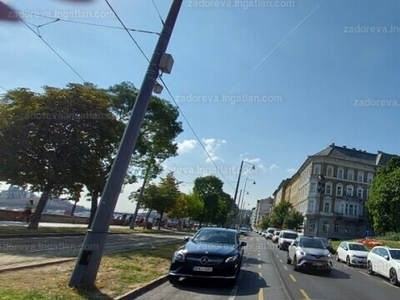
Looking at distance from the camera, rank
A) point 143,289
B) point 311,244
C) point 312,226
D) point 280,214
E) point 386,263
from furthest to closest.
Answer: point 280,214, point 312,226, point 311,244, point 386,263, point 143,289

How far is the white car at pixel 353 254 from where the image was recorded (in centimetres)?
2298

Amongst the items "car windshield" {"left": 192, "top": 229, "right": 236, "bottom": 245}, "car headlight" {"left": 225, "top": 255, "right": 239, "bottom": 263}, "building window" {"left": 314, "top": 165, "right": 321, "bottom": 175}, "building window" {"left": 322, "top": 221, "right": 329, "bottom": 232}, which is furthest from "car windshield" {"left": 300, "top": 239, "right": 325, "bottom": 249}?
"building window" {"left": 314, "top": 165, "right": 321, "bottom": 175}

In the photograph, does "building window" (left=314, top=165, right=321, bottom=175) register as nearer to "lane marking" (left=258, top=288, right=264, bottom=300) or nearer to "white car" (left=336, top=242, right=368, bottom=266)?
"white car" (left=336, top=242, right=368, bottom=266)

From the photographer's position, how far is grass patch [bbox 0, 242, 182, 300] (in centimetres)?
661

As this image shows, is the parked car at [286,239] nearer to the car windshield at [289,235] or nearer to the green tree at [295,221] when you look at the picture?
the car windshield at [289,235]

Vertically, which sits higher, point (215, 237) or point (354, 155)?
point (354, 155)

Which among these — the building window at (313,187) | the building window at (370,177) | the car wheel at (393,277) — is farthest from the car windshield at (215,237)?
the building window at (370,177)

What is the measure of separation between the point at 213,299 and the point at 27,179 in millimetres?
18211

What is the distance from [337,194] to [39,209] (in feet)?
240

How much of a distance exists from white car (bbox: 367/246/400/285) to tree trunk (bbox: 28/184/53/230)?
61.8 feet

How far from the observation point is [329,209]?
82.4m

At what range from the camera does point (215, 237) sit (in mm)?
12086

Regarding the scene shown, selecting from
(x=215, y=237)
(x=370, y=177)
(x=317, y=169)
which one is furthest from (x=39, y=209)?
(x=370, y=177)

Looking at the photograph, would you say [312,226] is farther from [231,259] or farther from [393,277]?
[231,259]
